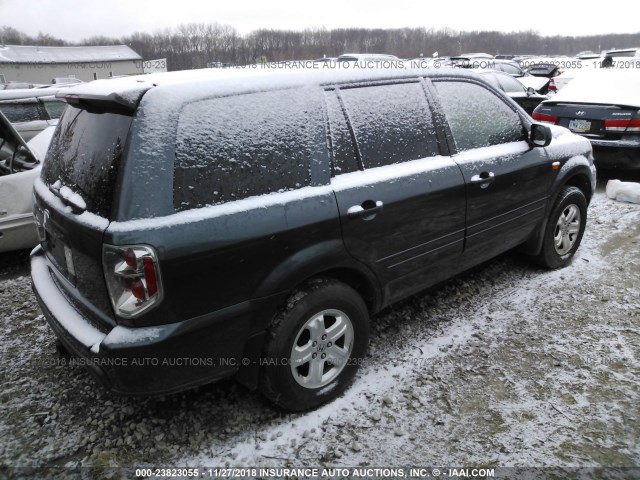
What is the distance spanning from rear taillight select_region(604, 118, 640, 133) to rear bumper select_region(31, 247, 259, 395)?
19.6 feet

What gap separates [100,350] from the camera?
2.01 meters

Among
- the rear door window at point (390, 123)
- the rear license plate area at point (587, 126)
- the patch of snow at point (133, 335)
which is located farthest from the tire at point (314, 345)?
the rear license plate area at point (587, 126)

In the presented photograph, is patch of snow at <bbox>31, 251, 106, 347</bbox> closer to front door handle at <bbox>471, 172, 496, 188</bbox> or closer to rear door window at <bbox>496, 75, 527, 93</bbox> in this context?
front door handle at <bbox>471, 172, 496, 188</bbox>

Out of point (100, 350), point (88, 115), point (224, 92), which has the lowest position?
point (100, 350)

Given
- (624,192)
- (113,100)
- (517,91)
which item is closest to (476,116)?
(113,100)

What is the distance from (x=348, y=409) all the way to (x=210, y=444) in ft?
2.54

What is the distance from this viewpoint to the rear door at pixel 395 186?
254 cm

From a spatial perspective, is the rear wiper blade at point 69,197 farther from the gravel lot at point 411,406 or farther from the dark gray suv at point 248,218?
the gravel lot at point 411,406

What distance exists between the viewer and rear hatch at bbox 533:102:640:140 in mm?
6016

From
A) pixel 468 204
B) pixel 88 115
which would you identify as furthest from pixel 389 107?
pixel 88 115

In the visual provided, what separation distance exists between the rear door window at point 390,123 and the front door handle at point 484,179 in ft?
1.17

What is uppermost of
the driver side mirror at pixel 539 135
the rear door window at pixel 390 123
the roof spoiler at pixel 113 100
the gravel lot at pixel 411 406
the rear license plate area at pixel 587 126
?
the roof spoiler at pixel 113 100

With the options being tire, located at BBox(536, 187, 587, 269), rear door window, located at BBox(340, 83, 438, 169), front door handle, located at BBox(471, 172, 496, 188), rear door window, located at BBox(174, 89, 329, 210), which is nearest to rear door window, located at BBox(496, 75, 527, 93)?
tire, located at BBox(536, 187, 587, 269)

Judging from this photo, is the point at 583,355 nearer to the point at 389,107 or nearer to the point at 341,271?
the point at 341,271
